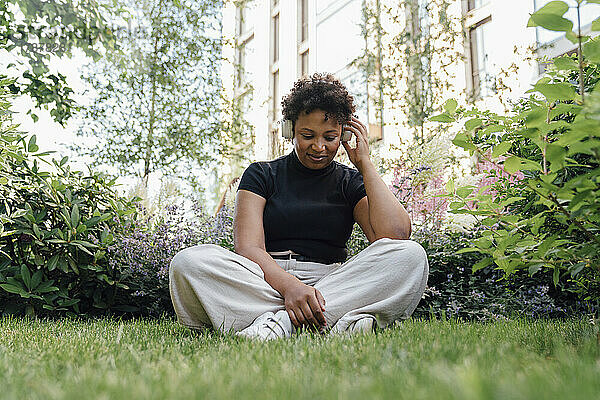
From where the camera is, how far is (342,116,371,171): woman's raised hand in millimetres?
2348

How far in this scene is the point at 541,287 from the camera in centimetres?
249

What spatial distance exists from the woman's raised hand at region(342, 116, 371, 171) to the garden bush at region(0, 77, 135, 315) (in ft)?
4.40

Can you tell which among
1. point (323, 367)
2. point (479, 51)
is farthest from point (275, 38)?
point (323, 367)

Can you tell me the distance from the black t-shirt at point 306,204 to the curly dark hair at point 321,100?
23cm

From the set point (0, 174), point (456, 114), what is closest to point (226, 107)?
point (0, 174)

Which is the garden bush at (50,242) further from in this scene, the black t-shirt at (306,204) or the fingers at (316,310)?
the fingers at (316,310)

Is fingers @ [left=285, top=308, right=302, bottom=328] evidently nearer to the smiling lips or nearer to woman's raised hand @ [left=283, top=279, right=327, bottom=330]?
woman's raised hand @ [left=283, top=279, right=327, bottom=330]

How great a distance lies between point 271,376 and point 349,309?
3.35 feet

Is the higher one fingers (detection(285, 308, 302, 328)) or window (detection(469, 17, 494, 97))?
window (detection(469, 17, 494, 97))

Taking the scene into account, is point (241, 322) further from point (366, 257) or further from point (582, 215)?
point (582, 215)

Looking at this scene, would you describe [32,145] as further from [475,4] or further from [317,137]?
[475,4]

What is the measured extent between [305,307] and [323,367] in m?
0.75

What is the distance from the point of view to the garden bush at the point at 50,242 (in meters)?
2.74

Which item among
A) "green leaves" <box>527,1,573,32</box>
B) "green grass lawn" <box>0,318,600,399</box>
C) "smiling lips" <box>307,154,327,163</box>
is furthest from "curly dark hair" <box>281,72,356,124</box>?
"green leaves" <box>527,1,573,32</box>
